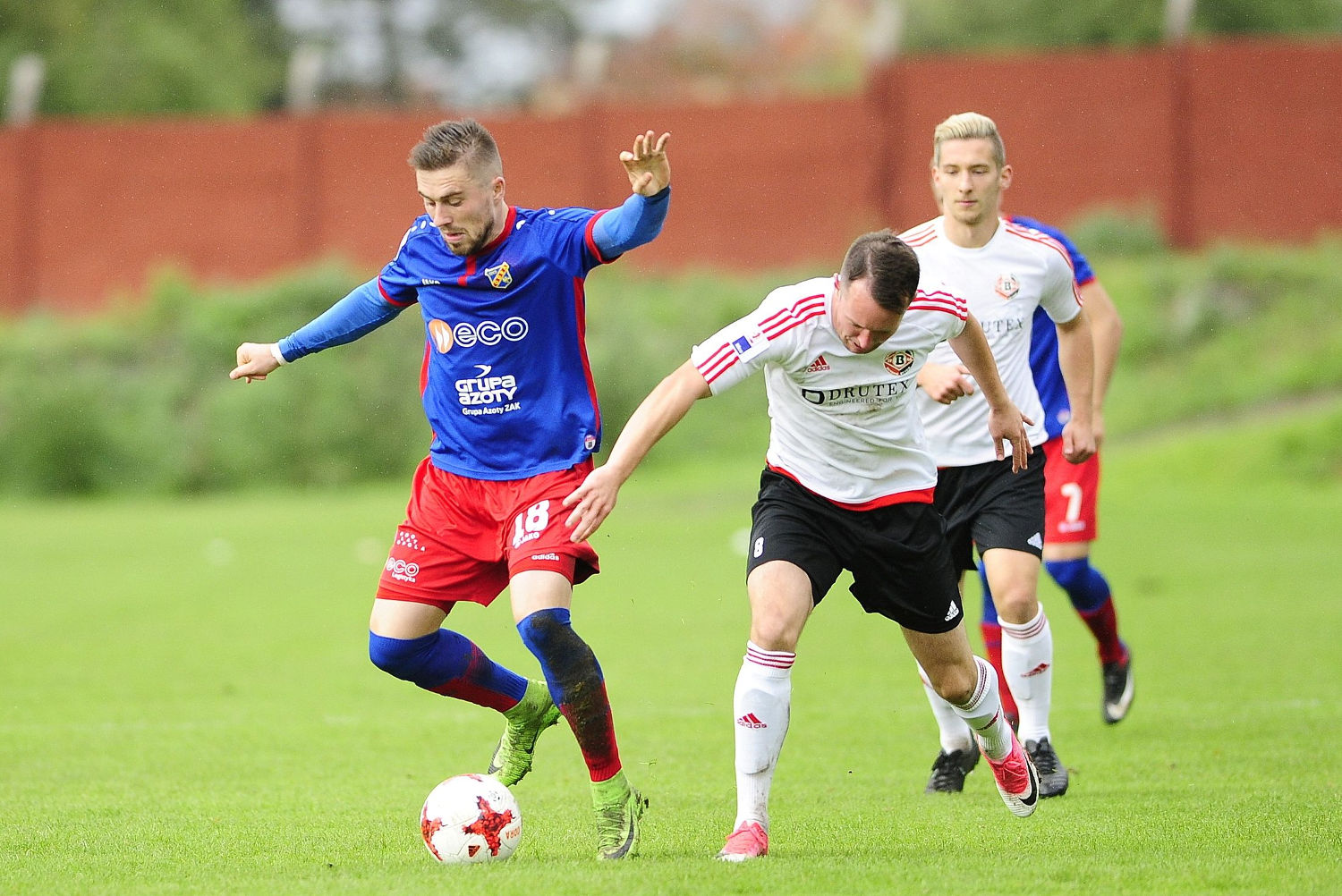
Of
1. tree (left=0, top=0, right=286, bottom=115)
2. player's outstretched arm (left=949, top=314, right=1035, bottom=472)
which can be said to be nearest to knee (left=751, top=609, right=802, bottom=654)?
player's outstretched arm (left=949, top=314, right=1035, bottom=472)

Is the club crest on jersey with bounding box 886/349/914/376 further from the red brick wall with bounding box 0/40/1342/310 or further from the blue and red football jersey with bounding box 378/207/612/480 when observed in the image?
the red brick wall with bounding box 0/40/1342/310

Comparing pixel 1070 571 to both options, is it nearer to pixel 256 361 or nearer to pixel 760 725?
pixel 760 725

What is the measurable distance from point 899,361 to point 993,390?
54cm

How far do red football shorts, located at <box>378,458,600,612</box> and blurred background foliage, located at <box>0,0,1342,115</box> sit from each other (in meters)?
21.0

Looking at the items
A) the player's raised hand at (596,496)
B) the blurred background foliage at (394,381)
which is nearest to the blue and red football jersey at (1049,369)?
the player's raised hand at (596,496)

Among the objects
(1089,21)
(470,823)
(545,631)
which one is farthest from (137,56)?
(470,823)

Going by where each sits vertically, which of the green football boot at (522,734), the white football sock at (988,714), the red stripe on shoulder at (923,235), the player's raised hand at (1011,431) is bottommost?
the green football boot at (522,734)

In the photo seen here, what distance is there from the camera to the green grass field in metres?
4.97

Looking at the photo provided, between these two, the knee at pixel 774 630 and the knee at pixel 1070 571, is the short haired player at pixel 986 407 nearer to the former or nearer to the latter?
the knee at pixel 1070 571

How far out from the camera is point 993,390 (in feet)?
18.7

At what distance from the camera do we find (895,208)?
25469 mm

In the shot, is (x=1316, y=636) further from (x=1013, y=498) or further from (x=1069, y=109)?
(x=1069, y=109)

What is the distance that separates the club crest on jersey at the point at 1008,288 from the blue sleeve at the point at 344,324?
2416mm

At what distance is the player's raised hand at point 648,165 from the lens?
16.9 ft
